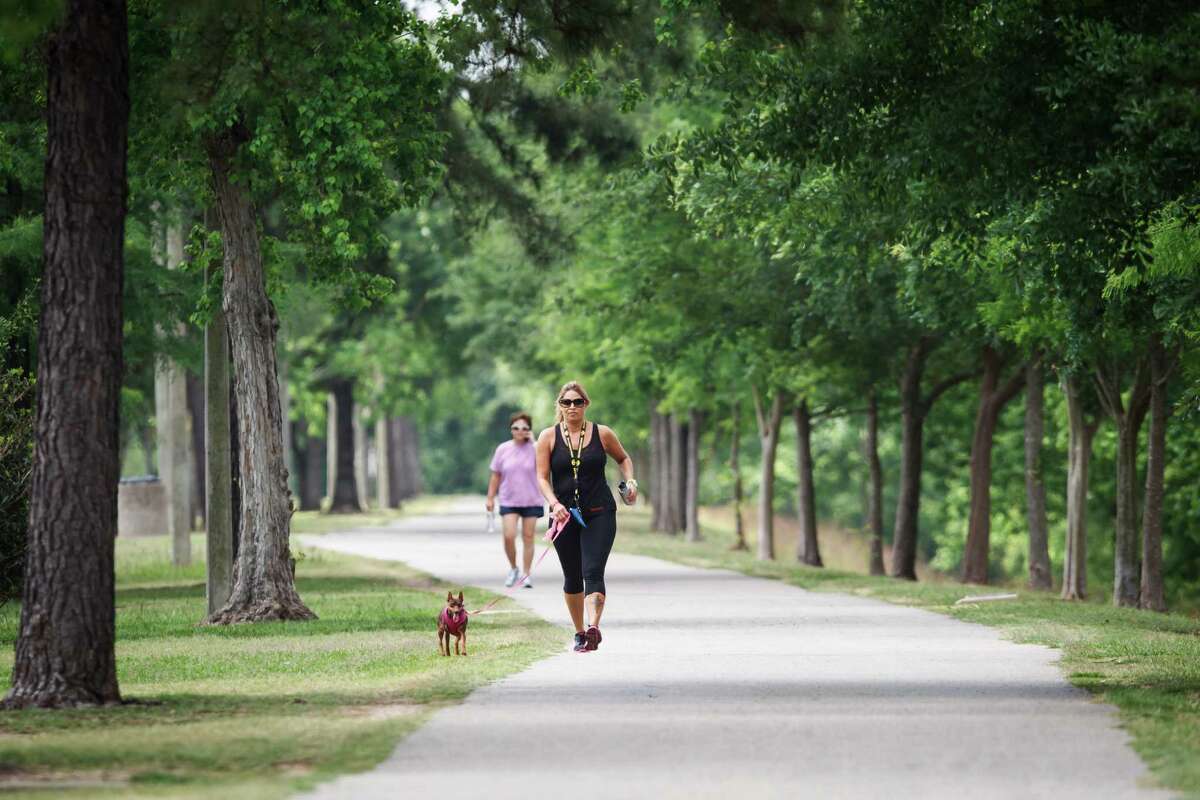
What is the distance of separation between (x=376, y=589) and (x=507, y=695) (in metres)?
13.5

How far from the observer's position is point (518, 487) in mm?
24109

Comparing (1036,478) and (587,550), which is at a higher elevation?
(1036,478)

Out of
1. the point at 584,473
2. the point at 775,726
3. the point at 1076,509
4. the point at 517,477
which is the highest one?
Result: the point at 584,473

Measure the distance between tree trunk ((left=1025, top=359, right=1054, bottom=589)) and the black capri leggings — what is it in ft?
50.7

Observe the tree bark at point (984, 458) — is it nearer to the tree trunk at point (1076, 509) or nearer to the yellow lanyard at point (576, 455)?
the tree trunk at point (1076, 509)

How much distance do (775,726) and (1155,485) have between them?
15.9 meters

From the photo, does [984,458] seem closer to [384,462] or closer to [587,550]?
[587,550]

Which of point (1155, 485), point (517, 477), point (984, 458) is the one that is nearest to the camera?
point (517, 477)

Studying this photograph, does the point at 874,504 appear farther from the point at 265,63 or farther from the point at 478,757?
the point at 478,757

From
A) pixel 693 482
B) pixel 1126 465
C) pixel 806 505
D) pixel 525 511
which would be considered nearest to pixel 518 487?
pixel 525 511

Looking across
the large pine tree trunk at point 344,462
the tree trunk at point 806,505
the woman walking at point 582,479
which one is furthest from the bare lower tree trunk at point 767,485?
the large pine tree trunk at point 344,462

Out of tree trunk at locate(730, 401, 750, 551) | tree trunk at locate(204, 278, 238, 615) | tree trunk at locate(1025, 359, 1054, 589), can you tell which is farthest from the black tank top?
tree trunk at locate(730, 401, 750, 551)

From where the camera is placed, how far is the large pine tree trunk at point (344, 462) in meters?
64.1

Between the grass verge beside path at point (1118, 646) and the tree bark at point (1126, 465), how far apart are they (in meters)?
1.29
